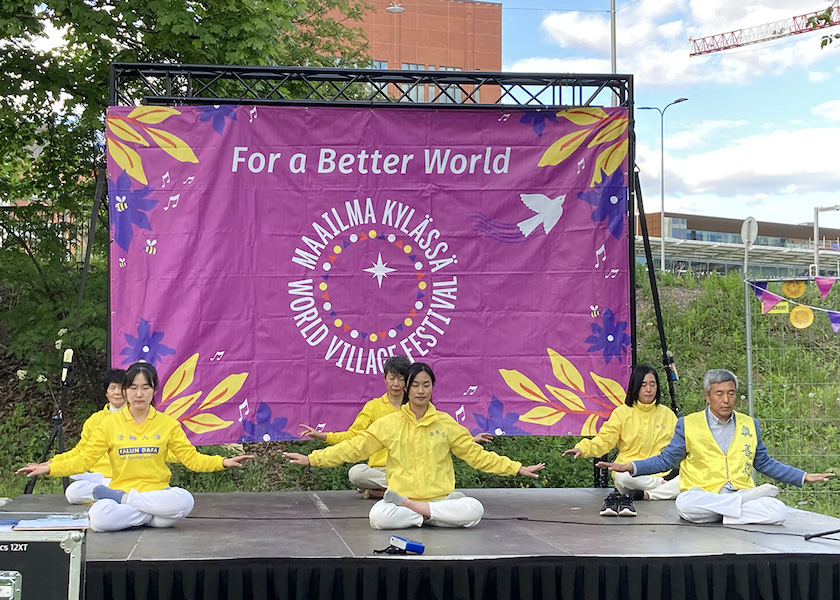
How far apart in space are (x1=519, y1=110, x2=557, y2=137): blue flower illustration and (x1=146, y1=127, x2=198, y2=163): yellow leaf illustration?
238 cm

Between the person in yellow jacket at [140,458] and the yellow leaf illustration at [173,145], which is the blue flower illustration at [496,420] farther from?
the yellow leaf illustration at [173,145]

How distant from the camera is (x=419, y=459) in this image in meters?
5.21

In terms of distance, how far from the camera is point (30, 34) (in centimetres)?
818

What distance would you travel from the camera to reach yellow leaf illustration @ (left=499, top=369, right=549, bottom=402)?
261 inches

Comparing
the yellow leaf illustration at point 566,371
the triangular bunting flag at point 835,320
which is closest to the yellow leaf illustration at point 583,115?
the yellow leaf illustration at point 566,371

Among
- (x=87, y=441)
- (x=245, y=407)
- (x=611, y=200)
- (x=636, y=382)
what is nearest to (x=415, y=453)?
(x=245, y=407)

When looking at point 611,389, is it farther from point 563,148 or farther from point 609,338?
point 563,148

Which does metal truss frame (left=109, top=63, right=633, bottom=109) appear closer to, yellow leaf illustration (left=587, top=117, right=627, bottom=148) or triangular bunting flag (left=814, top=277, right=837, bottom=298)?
yellow leaf illustration (left=587, top=117, right=627, bottom=148)

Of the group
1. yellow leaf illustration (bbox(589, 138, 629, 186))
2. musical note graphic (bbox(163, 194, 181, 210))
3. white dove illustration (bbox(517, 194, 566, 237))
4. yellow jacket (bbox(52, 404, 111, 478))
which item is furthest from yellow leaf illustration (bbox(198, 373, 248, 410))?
yellow leaf illustration (bbox(589, 138, 629, 186))

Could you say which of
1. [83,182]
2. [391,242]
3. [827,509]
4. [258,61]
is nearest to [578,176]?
[391,242]

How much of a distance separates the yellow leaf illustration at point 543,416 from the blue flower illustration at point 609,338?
53 cm

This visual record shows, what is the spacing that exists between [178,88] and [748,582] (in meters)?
5.69

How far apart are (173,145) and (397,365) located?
218 centimetres

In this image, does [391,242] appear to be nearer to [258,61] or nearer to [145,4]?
[258,61]
